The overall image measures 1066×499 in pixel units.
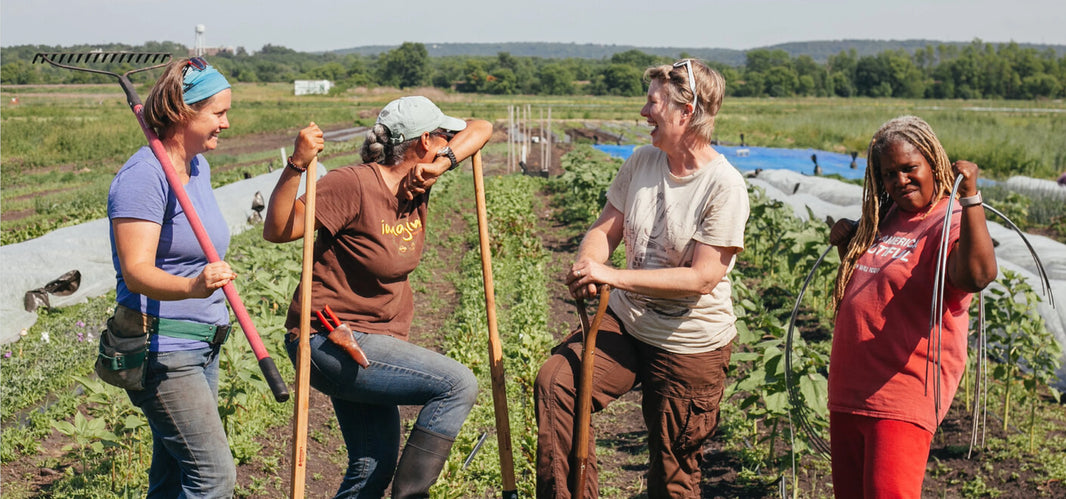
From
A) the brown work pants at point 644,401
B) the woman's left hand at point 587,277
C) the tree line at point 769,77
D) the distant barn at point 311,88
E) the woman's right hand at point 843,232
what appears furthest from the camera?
the tree line at point 769,77

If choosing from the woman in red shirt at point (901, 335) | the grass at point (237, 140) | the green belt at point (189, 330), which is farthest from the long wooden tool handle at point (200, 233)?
the grass at point (237, 140)

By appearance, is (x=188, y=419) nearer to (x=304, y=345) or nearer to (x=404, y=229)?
(x=304, y=345)

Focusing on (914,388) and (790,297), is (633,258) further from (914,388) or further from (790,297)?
(790,297)

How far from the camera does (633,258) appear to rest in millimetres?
3113

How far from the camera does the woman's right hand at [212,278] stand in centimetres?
246

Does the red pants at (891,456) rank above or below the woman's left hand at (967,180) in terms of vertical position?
below

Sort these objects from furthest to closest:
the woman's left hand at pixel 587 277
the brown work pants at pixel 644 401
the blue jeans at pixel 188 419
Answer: the brown work pants at pixel 644 401
the woman's left hand at pixel 587 277
the blue jeans at pixel 188 419

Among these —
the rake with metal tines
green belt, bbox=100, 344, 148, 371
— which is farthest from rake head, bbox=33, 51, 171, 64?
green belt, bbox=100, 344, 148, 371

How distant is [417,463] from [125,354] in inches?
37.8

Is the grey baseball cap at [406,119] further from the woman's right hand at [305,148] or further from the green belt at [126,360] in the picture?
the green belt at [126,360]

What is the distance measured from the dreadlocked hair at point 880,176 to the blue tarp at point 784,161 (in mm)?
17192

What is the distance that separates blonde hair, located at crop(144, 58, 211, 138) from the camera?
105 inches

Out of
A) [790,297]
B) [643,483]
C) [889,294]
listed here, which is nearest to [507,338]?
[643,483]

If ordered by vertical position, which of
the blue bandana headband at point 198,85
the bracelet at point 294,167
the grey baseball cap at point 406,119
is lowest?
the bracelet at point 294,167
